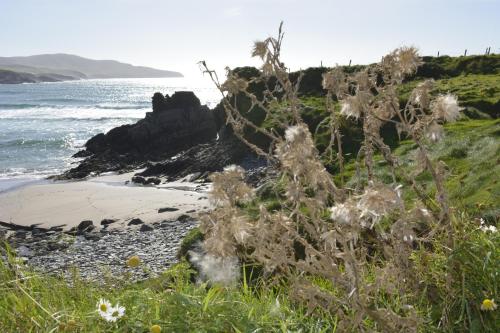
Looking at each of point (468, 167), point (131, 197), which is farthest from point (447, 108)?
point (131, 197)

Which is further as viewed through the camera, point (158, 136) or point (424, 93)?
point (158, 136)

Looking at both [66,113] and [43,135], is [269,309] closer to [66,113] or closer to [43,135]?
[43,135]

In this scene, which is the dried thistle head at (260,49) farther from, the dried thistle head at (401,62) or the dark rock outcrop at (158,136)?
the dark rock outcrop at (158,136)

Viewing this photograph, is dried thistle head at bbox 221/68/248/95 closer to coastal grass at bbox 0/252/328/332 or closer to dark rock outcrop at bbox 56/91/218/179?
coastal grass at bbox 0/252/328/332

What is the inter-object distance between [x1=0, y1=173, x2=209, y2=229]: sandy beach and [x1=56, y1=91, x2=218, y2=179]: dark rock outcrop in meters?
6.41

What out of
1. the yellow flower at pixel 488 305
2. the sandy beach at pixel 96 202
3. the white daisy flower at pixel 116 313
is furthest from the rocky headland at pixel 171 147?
the yellow flower at pixel 488 305

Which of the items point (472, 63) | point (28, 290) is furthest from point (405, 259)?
point (472, 63)

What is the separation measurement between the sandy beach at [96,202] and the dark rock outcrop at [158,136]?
21.0 feet

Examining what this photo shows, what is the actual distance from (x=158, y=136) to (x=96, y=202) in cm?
1584

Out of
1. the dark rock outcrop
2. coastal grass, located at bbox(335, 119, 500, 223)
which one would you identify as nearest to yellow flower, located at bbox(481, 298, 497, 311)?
coastal grass, located at bbox(335, 119, 500, 223)

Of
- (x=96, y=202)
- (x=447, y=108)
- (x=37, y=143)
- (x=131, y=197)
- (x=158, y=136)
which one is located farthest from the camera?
(x=37, y=143)

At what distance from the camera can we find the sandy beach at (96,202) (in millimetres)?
20062

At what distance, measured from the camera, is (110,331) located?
2.89m

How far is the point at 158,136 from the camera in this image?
126ft
